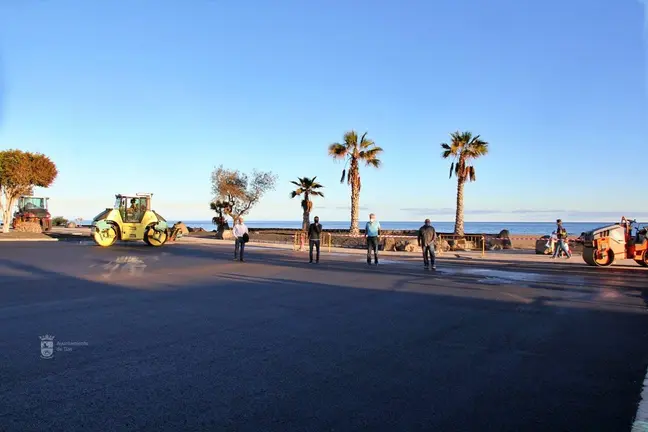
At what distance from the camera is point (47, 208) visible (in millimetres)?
45562

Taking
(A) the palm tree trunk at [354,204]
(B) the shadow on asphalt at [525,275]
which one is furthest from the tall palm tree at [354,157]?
(B) the shadow on asphalt at [525,275]

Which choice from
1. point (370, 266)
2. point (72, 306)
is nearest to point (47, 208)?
point (370, 266)

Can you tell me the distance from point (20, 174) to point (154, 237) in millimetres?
25312

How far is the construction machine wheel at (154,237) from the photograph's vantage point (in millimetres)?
27639

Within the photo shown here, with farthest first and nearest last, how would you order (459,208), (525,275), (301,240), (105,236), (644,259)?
(459,208), (301,240), (105,236), (644,259), (525,275)

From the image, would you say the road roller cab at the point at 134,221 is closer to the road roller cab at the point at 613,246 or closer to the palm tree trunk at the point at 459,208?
the road roller cab at the point at 613,246

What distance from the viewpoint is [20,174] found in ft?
149

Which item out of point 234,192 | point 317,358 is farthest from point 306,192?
point 317,358

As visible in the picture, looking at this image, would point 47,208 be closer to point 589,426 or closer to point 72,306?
point 72,306

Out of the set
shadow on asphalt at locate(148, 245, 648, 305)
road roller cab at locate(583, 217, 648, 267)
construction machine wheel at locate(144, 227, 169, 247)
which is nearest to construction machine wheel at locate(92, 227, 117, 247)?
construction machine wheel at locate(144, 227, 169, 247)

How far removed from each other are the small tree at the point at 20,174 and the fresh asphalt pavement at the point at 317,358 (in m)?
39.5

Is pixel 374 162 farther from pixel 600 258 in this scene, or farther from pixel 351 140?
pixel 600 258

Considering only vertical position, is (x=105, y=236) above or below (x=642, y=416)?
above

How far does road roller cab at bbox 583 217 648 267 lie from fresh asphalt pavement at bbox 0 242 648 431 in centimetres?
801
